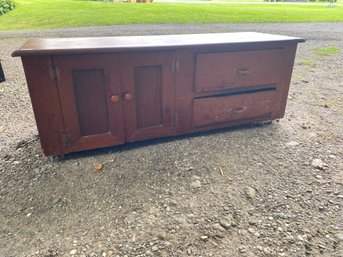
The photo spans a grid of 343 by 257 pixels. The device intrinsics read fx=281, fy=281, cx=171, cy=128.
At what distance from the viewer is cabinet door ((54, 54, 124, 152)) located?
210 cm

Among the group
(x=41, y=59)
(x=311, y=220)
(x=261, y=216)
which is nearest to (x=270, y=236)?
(x=261, y=216)

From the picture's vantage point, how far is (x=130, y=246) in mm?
1604

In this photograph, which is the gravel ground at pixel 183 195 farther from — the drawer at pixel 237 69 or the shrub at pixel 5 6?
the shrub at pixel 5 6

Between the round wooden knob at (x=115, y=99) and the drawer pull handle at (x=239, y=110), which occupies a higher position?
the round wooden knob at (x=115, y=99)

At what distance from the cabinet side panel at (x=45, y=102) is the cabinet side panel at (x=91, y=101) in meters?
0.16

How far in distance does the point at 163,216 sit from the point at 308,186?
3.66 ft

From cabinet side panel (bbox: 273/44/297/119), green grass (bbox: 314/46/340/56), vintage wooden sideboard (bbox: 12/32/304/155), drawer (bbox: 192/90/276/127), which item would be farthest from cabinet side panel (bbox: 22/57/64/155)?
green grass (bbox: 314/46/340/56)

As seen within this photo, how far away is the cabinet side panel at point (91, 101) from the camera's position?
2166 mm

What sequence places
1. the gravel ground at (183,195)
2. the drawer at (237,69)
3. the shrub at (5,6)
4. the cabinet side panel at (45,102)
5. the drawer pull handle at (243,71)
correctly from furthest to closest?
the shrub at (5,6), the drawer pull handle at (243,71), the drawer at (237,69), the cabinet side panel at (45,102), the gravel ground at (183,195)

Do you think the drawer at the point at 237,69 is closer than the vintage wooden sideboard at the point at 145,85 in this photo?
No

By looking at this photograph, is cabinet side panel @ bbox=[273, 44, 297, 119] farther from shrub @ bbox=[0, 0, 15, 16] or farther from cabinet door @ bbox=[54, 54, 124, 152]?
shrub @ bbox=[0, 0, 15, 16]

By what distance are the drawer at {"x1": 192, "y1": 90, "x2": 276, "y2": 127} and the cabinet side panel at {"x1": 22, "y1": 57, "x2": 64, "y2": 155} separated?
3.88 feet

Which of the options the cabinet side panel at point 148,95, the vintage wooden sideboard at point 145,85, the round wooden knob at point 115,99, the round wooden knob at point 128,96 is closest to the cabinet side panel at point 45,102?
the vintage wooden sideboard at point 145,85

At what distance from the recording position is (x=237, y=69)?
2576 mm
